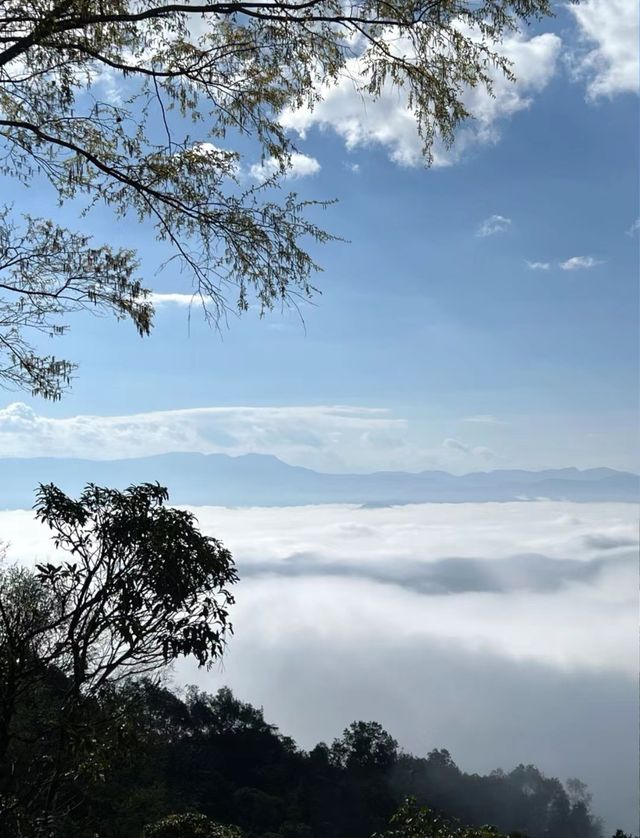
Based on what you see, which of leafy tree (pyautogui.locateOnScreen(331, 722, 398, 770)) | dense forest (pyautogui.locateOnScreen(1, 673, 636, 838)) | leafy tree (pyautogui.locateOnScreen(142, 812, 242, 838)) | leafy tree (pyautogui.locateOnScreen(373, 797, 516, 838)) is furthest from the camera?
leafy tree (pyautogui.locateOnScreen(331, 722, 398, 770))

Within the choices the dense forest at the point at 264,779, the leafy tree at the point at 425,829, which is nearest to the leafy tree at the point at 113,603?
the leafy tree at the point at 425,829

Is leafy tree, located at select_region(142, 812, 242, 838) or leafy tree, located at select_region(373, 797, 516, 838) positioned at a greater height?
leafy tree, located at select_region(373, 797, 516, 838)

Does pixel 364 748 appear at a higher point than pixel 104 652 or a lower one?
lower

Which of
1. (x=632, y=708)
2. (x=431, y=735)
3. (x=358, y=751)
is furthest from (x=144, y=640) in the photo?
(x=632, y=708)

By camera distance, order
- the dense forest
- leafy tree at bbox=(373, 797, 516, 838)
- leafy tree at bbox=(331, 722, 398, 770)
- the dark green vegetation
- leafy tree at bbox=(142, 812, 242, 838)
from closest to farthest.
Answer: the dark green vegetation < leafy tree at bbox=(373, 797, 516, 838) < leafy tree at bbox=(142, 812, 242, 838) < the dense forest < leafy tree at bbox=(331, 722, 398, 770)

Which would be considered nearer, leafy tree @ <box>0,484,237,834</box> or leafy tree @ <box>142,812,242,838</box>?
leafy tree @ <box>0,484,237,834</box>

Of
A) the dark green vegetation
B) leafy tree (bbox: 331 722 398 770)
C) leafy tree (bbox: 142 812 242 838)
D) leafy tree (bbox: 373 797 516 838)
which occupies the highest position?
the dark green vegetation

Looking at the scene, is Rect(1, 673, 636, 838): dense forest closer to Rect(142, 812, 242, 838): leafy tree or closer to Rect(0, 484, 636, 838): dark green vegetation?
Rect(0, 484, 636, 838): dark green vegetation

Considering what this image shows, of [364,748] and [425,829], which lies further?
[364,748]

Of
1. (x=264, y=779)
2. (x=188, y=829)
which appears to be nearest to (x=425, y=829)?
(x=188, y=829)

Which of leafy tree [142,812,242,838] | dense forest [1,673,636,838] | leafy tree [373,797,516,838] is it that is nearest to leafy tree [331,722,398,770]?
dense forest [1,673,636,838]

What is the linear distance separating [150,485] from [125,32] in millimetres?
3380

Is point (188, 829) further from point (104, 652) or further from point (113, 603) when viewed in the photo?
point (113, 603)

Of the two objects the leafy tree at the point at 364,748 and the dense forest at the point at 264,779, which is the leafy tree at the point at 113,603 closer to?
the dense forest at the point at 264,779
